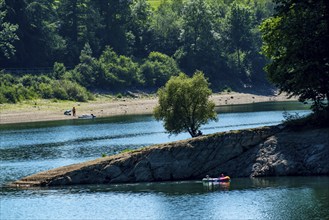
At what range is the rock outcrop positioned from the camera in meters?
79.4

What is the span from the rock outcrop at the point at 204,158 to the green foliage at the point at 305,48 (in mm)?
4543

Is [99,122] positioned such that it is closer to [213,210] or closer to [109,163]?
[109,163]

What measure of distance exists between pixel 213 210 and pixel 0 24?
444ft

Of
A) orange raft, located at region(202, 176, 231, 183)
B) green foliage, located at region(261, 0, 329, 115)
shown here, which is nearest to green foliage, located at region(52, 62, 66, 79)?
green foliage, located at region(261, 0, 329, 115)

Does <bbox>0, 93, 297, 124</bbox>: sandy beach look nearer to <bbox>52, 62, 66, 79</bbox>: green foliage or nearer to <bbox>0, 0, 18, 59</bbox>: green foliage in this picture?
<bbox>52, 62, 66, 79</bbox>: green foliage

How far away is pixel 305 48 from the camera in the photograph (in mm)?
81688

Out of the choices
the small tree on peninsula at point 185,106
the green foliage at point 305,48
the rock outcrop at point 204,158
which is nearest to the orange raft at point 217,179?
the rock outcrop at point 204,158

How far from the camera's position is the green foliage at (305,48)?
81250 mm

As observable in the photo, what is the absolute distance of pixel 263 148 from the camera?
79938 mm

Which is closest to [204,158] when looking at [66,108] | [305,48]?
[305,48]

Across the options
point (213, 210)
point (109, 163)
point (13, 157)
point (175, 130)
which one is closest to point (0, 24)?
point (13, 157)

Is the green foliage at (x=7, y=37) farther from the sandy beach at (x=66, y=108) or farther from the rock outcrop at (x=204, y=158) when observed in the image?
the rock outcrop at (x=204, y=158)

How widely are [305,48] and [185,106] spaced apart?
18.1 m

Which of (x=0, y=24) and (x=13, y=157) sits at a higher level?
(x=0, y=24)
